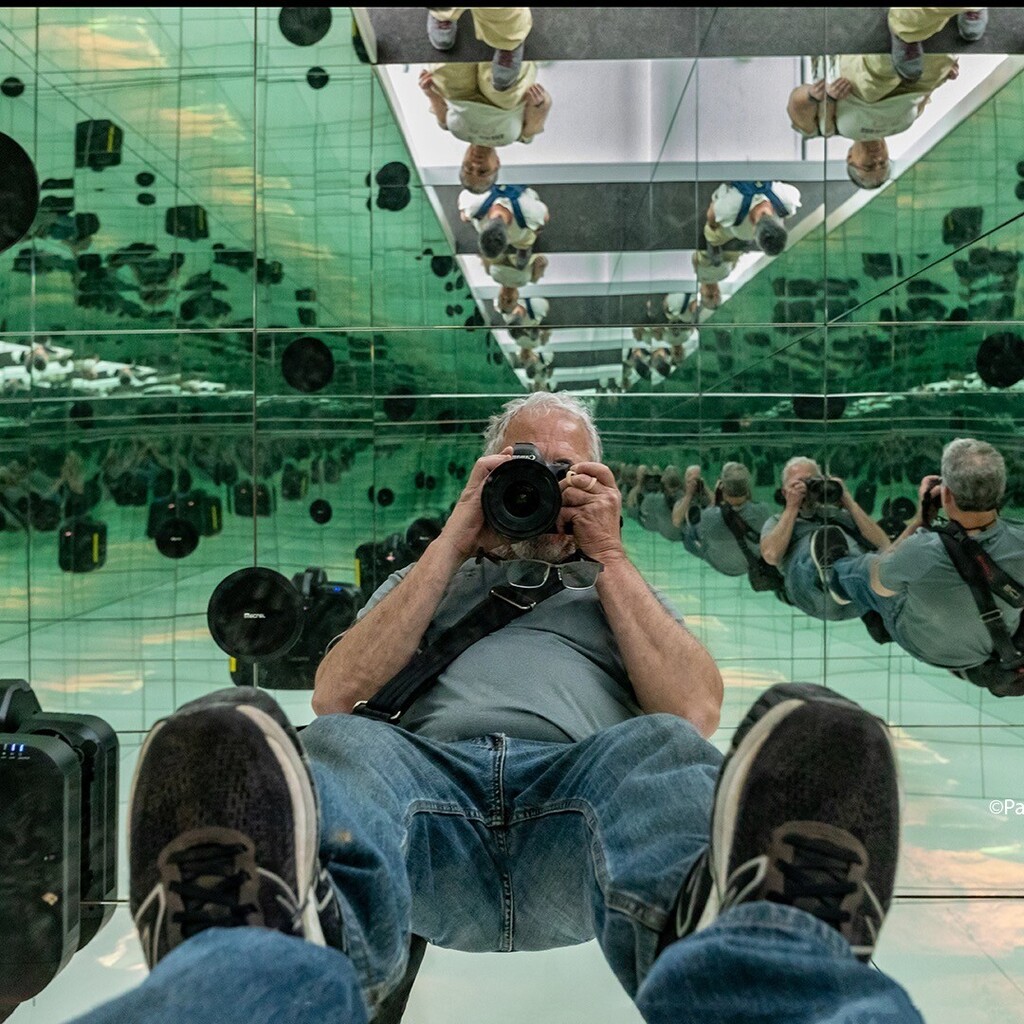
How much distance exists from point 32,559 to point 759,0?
2.68 m

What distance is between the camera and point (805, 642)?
10.5 feet

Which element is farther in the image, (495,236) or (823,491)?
(823,491)

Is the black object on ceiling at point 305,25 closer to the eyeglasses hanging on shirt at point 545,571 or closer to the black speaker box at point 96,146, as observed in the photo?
the black speaker box at point 96,146

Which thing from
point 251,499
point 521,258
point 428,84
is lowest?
point 251,499

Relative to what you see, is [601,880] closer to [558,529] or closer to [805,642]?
[558,529]

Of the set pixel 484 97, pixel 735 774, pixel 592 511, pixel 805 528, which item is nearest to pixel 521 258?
pixel 484 97

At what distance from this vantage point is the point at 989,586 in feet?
9.63

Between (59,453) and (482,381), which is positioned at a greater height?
(482,381)

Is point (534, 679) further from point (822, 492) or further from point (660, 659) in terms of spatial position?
point (822, 492)

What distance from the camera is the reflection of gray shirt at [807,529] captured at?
309cm

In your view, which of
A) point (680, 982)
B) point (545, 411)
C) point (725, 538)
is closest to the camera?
point (680, 982)

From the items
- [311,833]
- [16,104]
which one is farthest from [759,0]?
[16,104]

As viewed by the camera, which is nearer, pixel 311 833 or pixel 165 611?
pixel 311 833

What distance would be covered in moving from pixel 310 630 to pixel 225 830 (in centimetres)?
213
